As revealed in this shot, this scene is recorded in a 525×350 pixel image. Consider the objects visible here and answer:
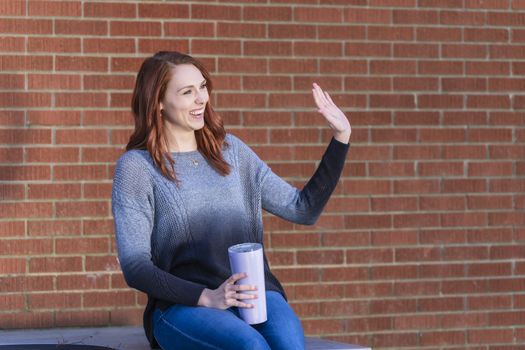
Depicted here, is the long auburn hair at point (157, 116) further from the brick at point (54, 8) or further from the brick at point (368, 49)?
the brick at point (368, 49)

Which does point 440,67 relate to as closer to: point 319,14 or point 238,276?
point 319,14

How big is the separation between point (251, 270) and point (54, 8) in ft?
7.85

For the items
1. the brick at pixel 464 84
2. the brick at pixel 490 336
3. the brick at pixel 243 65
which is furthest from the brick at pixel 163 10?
the brick at pixel 490 336

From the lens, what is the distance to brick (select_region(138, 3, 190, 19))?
5082 millimetres

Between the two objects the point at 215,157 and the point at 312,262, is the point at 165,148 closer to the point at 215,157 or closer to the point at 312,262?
the point at 215,157

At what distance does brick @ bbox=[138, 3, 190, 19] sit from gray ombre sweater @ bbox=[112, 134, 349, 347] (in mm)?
1629

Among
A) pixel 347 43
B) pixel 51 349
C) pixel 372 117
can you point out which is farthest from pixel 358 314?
pixel 51 349

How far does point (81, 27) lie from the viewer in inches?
198

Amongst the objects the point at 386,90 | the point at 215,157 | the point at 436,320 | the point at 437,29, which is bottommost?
the point at 436,320

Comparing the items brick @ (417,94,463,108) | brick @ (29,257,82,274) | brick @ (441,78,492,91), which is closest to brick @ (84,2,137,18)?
brick @ (29,257,82,274)

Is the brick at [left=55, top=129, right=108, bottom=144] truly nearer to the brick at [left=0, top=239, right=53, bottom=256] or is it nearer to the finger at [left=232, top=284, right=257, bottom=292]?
the brick at [left=0, top=239, right=53, bottom=256]

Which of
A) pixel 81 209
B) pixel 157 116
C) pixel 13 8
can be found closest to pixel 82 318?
pixel 81 209

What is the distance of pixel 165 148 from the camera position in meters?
3.65

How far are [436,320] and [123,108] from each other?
6.92 ft
